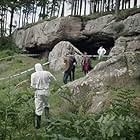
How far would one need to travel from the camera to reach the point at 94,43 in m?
34.1

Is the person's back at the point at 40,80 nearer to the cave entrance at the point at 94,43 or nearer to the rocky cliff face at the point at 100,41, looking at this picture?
the rocky cliff face at the point at 100,41

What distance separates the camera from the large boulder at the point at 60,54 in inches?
1089

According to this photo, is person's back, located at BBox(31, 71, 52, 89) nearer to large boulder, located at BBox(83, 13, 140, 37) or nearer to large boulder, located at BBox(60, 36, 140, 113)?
large boulder, located at BBox(60, 36, 140, 113)

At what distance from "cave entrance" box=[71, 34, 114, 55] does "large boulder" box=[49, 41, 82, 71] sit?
3.93 m

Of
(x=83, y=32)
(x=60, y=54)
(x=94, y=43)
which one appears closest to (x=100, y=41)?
(x=94, y=43)

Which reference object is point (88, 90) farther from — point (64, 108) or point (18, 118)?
point (18, 118)

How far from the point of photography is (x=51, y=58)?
30078mm

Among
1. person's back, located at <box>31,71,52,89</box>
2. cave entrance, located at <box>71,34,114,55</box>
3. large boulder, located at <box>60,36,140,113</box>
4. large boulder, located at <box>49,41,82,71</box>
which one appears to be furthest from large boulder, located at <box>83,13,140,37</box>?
person's back, located at <box>31,71,52,89</box>

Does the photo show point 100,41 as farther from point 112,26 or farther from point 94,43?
point 112,26

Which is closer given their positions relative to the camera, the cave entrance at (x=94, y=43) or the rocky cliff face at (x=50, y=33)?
the cave entrance at (x=94, y=43)

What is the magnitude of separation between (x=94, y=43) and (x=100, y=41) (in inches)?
30.8

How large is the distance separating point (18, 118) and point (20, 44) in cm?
3330

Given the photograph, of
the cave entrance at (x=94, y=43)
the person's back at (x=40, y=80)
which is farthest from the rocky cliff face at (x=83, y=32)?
the person's back at (x=40, y=80)

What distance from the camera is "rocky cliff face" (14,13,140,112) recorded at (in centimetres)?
1347
